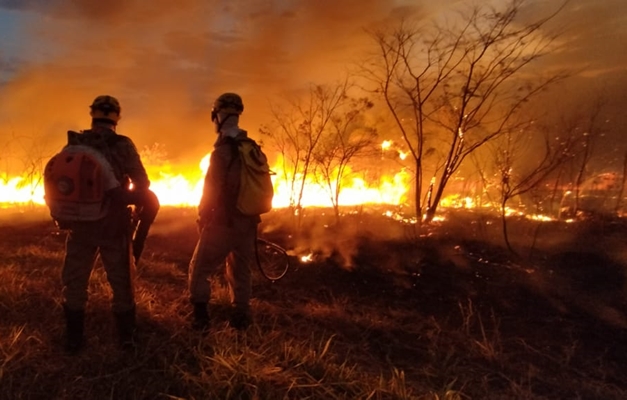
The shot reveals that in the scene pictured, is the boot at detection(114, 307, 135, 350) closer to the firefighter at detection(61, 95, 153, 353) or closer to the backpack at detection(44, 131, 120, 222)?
the firefighter at detection(61, 95, 153, 353)

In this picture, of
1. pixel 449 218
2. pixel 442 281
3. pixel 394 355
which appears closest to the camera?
pixel 394 355

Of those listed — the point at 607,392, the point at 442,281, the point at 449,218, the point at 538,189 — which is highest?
the point at 538,189

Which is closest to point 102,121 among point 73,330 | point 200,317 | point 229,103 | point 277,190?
point 229,103

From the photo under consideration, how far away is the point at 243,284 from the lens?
3967 millimetres

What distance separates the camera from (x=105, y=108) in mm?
3318

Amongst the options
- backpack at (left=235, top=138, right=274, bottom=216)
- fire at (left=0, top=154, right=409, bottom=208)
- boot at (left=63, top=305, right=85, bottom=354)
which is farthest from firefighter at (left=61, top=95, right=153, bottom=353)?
fire at (left=0, top=154, right=409, bottom=208)

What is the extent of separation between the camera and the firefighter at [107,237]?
3.25 metres

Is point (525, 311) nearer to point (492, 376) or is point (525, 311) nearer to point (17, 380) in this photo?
point (492, 376)

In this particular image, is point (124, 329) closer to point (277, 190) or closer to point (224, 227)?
point (224, 227)

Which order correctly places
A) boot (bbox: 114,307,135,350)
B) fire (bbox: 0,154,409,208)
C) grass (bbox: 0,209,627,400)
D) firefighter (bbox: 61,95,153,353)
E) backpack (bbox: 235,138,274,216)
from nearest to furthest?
grass (bbox: 0,209,627,400) → firefighter (bbox: 61,95,153,353) → boot (bbox: 114,307,135,350) → backpack (bbox: 235,138,274,216) → fire (bbox: 0,154,409,208)

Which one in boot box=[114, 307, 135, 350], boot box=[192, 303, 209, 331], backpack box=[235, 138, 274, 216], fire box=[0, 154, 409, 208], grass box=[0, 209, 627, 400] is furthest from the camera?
fire box=[0, 154, 409, 208]

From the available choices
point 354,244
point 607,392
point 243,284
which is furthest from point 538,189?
point 243,284

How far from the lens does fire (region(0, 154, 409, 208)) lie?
1129 centimetres

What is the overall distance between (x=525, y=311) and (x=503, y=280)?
36.7 inches
